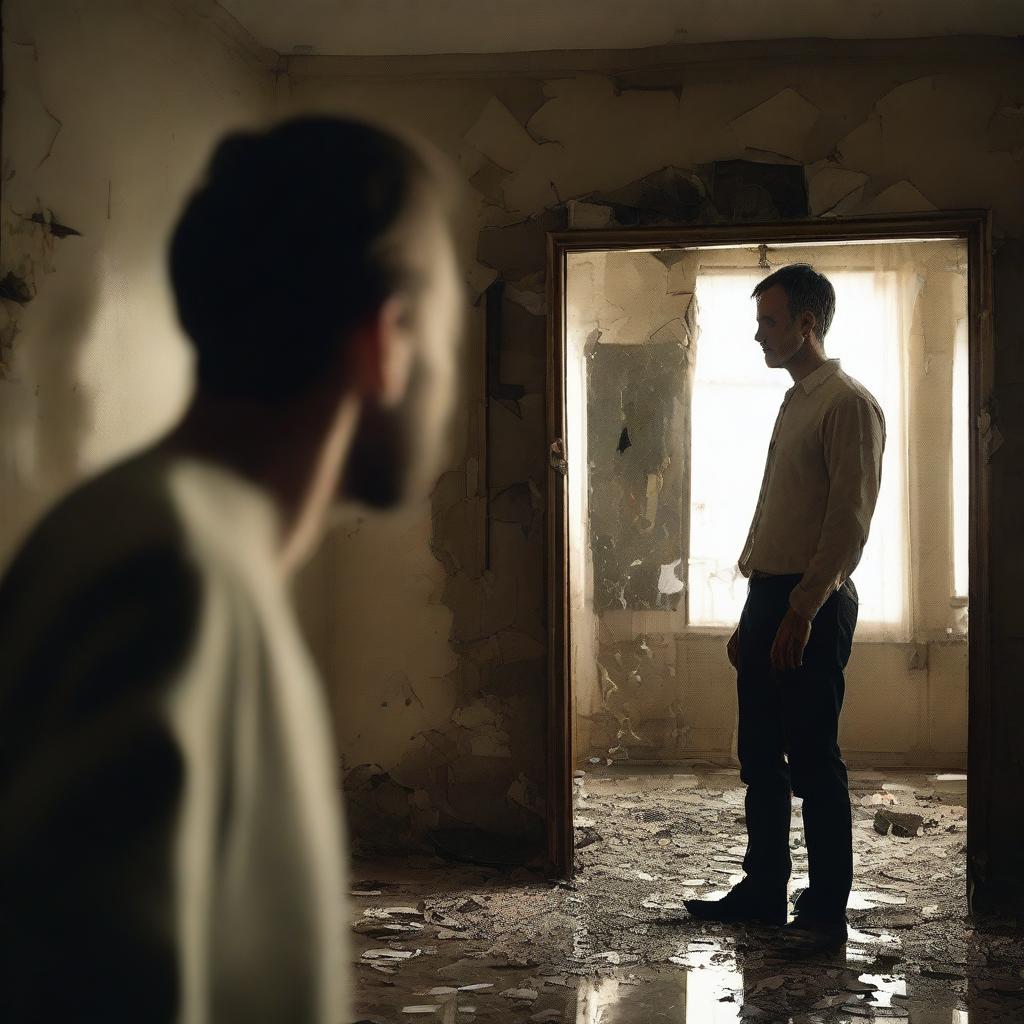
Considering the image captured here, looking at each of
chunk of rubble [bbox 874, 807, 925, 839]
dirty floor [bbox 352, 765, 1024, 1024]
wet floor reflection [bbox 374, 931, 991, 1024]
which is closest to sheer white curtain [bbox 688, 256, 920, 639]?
chunk of rubble [bbox 874, 807, 925, 839]

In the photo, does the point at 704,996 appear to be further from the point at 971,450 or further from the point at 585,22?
the point at 585,22

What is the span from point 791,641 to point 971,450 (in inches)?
29.7

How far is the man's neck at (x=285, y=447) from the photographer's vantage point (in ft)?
1.79

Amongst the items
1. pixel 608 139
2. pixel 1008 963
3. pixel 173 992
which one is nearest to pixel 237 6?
pixel 608 139

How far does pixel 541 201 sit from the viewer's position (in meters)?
2.81

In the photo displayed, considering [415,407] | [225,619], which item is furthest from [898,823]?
[225,619]

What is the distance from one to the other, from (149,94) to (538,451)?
145 cm

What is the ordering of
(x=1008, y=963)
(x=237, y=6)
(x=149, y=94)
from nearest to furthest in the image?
(x=149, y=94)
(x=1008, y=963)
(x=237, y=6)

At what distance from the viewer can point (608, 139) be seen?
9.14ft

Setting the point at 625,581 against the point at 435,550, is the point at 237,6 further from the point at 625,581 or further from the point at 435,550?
the point at 625,581

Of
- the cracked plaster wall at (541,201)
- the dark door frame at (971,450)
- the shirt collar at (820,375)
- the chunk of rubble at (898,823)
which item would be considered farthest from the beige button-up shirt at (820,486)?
the chunk of rubble at (898,823)

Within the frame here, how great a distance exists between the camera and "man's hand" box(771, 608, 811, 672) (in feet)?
7.61

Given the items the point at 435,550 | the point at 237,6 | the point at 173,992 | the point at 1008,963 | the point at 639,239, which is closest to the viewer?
the point at 173,992

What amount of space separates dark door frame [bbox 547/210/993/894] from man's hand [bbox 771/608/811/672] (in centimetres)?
56
